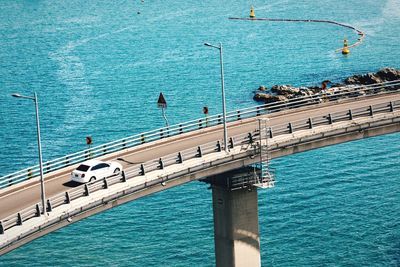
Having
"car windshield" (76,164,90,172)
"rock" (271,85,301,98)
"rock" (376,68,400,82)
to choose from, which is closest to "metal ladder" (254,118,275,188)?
"car windshield" (76,164,90,172)

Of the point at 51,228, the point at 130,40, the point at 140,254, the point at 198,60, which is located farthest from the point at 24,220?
the point at 130,40

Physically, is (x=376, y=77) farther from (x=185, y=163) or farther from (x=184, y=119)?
(x=185, y=163)

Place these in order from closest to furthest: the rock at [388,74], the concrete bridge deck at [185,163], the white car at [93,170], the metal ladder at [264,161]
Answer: the concrete bridge deck at [185,163] → the white car at [93,170] → the metal ladder at [264,161] → the rock at [388,74]

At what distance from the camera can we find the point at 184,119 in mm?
135875

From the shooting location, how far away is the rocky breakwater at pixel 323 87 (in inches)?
5561

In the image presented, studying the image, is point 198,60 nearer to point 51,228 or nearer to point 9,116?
point 9,116

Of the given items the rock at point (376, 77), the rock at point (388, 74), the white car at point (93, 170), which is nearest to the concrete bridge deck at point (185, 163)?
the white car at point (93, 170)

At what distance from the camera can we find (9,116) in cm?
14100

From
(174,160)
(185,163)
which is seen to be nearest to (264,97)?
(185,163)

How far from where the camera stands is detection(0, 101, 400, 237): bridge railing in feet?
211

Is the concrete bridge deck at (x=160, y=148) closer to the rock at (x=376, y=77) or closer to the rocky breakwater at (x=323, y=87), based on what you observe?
the rocky breakwater at (x=323, y=87)

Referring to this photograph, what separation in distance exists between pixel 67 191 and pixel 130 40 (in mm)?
125300

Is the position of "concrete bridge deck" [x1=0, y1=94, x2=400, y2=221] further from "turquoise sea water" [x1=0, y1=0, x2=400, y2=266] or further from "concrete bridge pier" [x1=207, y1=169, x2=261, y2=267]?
"turquoise sea water" [x1=0, y1=0, x2=400, y2=266]

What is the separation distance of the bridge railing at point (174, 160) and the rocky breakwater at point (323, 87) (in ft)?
180
